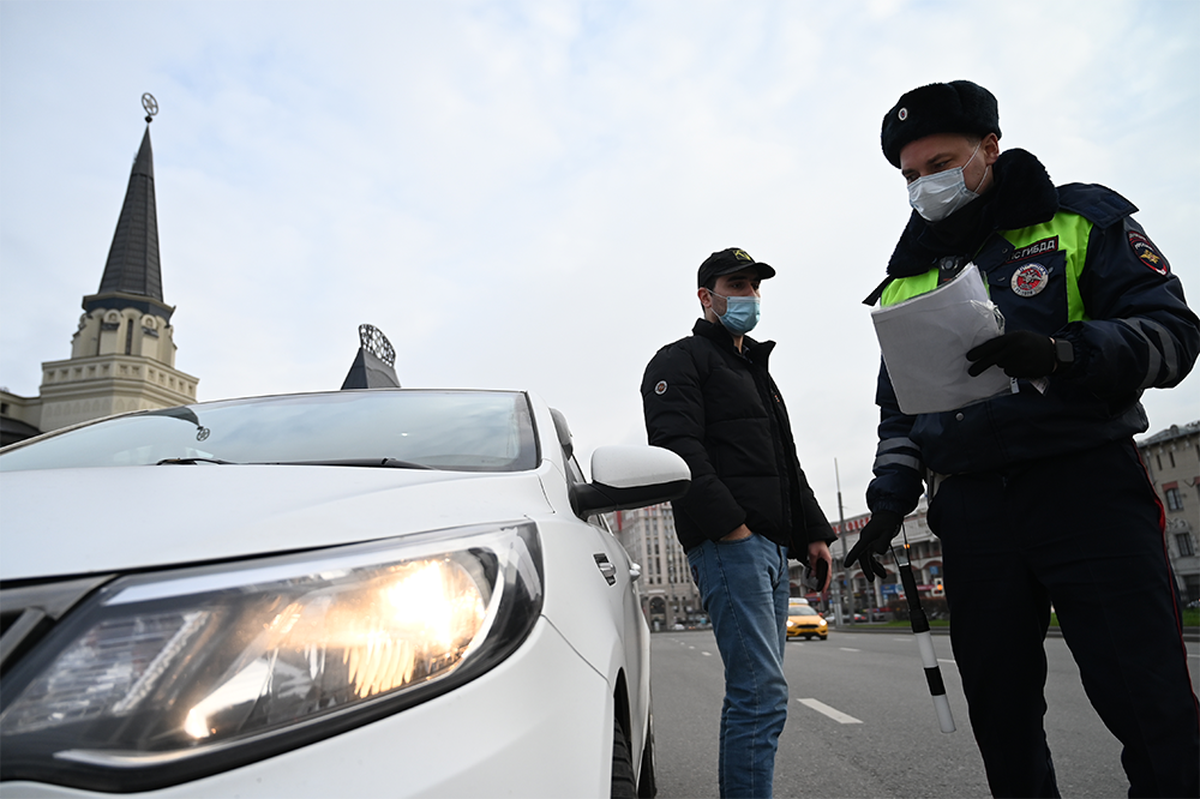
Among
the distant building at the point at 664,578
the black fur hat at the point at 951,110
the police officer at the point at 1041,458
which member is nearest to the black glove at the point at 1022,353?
the police officer at the point at 1041,458

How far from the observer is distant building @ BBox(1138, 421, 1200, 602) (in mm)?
45406

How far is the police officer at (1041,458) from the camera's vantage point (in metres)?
1.66

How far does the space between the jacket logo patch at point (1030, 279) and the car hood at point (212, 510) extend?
56.1 inches

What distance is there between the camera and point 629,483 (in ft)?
5.44

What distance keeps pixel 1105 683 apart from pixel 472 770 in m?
1.54

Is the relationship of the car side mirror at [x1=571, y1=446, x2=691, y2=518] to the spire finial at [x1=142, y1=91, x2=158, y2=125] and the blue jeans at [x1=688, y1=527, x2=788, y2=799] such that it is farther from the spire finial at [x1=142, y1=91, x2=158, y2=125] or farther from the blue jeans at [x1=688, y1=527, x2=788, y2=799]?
the spire finial at [x1=142, y1=91, x2=158, y2=125]

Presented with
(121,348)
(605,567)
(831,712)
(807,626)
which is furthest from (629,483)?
(121,348)

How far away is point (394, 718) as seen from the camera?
85cm

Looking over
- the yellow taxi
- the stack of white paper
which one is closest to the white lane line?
the stack of white paper

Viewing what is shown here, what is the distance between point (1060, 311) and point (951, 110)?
67cm

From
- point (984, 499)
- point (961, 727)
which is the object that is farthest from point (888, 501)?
point (961, 727)

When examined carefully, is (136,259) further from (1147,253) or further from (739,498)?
(1147,253)

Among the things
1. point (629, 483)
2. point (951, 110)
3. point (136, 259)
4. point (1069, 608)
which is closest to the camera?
point (629, 483)

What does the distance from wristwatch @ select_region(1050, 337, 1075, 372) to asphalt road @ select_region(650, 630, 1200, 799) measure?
2.32m
